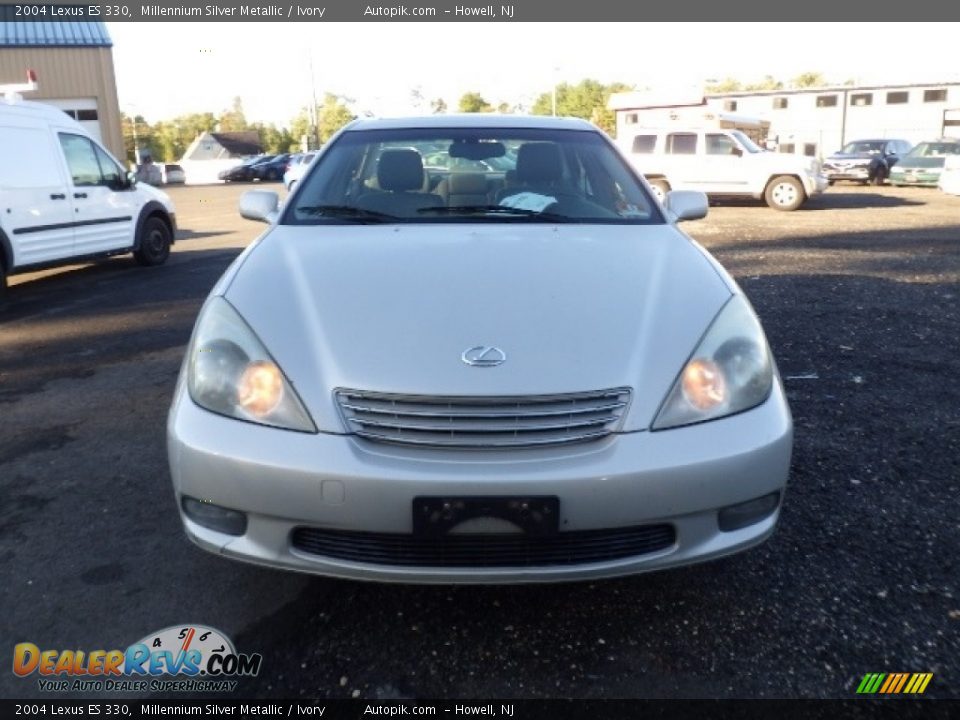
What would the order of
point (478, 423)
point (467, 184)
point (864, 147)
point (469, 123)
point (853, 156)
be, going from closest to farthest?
point (478, 423) → point (467, 184) → point (469, 123) → point (853, 156) → point (864, 147)

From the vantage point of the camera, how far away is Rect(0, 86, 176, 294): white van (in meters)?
7.78

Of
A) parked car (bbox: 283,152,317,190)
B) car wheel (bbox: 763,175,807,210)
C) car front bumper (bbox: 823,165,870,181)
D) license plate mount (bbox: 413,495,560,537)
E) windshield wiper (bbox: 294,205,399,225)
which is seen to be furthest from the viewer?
car front bumper (bbox: 823,165,870,181)

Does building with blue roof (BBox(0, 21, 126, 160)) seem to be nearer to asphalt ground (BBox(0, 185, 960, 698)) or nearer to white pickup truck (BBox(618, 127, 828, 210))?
white pickup truck (BBox(618, 127, 828, 210))

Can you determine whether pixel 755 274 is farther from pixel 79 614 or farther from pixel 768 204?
pixel 768 204

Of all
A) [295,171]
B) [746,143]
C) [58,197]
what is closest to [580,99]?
[295,171]

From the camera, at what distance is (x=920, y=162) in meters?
22.5

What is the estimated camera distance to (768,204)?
17.6m

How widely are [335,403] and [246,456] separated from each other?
0.26 metres

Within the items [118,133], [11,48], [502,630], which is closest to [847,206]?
[502,630]

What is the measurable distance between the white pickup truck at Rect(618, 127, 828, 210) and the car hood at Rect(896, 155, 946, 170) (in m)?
6.89

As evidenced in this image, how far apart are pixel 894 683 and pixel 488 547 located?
109 centimetres

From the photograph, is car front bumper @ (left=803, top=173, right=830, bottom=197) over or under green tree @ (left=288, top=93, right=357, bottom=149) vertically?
under

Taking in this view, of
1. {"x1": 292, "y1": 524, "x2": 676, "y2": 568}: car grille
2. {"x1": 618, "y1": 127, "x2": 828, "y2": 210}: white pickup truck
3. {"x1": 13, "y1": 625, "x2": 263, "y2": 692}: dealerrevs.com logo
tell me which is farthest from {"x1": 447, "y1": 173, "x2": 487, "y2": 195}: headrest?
{"x1": 618, "y1": 127, "x2": 828, "y2": 210}: white pickup truck

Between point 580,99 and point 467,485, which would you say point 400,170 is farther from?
point 580,99
